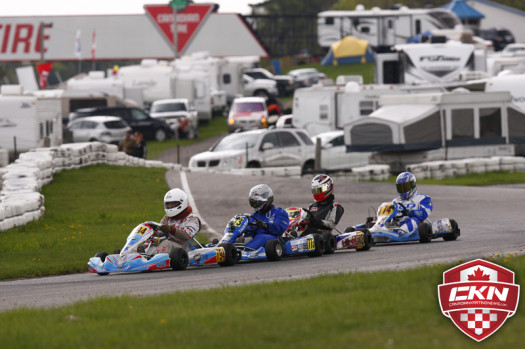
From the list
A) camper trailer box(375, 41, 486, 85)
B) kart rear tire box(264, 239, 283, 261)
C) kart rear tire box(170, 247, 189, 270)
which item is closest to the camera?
kart rear tire box(170, 247, 189, 270)

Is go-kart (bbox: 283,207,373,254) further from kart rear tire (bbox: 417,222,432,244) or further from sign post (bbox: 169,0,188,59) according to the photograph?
sign post (bbox: 169,0,188,59)

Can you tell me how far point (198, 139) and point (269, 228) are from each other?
33271 mm

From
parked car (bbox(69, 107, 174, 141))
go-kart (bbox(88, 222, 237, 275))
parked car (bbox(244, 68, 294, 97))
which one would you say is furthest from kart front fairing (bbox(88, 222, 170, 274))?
parked car (bbox(244, 68, 294, 97))

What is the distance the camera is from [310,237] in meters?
14.6

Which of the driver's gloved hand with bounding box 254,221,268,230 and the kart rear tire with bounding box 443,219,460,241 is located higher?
the driver's gloved hand with bounding box 254,221,268,230

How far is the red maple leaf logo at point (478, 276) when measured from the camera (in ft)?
25.5

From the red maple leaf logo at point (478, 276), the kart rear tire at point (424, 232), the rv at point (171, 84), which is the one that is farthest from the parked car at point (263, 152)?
the rv at point (171, 84)

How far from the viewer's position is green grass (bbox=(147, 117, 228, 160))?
137 ft

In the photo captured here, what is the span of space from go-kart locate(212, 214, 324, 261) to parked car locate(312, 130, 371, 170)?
16.6m

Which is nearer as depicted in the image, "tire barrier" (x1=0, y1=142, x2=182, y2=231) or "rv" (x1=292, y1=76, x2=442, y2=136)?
"tire barrier" (x1=0, y1=142, x2=182, y2=231)

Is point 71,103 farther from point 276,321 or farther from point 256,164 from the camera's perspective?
point 276,321

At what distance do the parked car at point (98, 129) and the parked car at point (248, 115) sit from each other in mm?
7324

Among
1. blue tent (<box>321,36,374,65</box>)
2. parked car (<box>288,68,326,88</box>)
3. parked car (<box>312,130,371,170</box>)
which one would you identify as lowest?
parked car (<box>312,130,371,170</box>)

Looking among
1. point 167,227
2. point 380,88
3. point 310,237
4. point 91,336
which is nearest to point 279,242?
point 310,237
